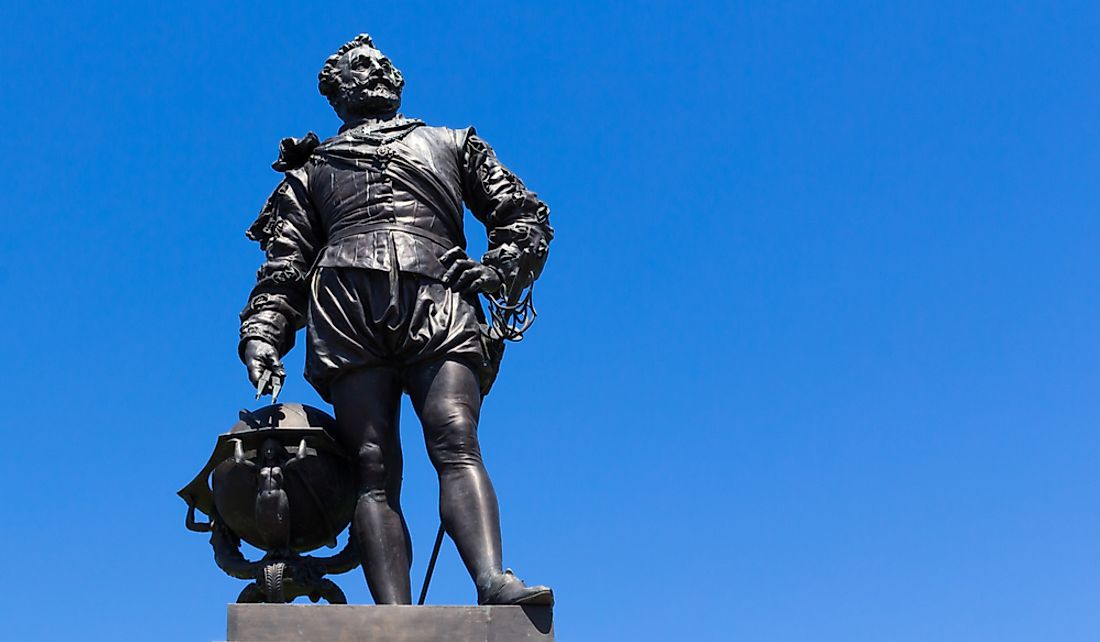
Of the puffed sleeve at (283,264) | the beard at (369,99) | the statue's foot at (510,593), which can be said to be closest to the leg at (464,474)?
the statue's foot at (510,593)

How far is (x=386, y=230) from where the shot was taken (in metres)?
10.9

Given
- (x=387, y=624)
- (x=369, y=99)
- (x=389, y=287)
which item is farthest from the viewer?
(x=369, y=99)

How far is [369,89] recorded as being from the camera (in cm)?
1158

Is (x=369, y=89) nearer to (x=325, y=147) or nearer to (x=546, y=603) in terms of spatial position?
(x=325, y=147)

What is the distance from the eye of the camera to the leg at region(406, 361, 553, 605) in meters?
9.95

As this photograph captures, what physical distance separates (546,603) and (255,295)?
2831 mm

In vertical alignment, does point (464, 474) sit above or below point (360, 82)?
below

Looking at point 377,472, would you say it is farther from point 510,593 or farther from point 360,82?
point 360,82

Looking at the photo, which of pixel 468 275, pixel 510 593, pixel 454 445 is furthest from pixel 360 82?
pixel 510 593

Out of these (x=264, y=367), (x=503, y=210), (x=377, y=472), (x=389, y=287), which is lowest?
(x=377, y=472)

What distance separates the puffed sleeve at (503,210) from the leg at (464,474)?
802 millimetres

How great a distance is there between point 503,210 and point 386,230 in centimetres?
78

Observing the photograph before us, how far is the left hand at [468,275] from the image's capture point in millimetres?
10812

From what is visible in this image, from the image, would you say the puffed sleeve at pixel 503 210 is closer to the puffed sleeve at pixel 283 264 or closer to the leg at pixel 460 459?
the leg at pixel 460 459
